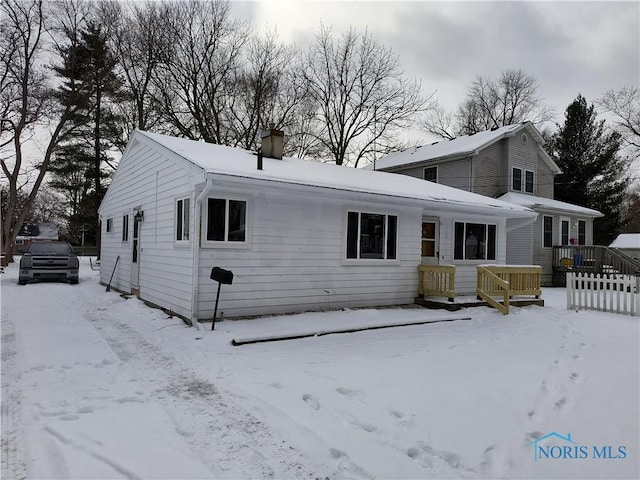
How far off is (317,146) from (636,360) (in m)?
23.4

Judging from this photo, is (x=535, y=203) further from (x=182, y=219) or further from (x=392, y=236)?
(x=182, y=219)

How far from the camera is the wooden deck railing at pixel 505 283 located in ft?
34.1

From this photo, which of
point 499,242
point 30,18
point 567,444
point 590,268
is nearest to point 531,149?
point 590,268

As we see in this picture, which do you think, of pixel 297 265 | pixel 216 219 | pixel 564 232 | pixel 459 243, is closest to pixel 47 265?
pixel 216 219

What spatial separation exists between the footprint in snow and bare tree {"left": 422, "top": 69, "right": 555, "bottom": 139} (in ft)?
107

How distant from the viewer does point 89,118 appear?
24.6m

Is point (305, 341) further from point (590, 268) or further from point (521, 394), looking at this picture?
point (590, 268)

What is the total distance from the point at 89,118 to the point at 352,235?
21767 millimetres

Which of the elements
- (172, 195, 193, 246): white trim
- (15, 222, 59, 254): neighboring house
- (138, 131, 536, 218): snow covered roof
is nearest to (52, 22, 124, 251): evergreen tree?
(138, 131, 536, 218): snow covered roof

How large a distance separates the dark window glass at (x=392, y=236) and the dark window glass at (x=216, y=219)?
427 centimetres

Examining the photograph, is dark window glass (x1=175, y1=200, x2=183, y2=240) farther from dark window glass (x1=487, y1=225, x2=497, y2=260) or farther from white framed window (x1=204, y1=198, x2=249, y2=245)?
dark window glass (x1=487, y1=225, x2=497, y2=260)

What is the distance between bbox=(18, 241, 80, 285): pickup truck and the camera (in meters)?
14.1

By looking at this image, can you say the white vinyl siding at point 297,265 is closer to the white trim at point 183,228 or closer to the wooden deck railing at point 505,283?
the white trim at point 183,228

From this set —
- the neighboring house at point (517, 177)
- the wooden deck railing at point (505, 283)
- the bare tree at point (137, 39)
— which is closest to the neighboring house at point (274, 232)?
the wooden deck railing at point (505, 283)
